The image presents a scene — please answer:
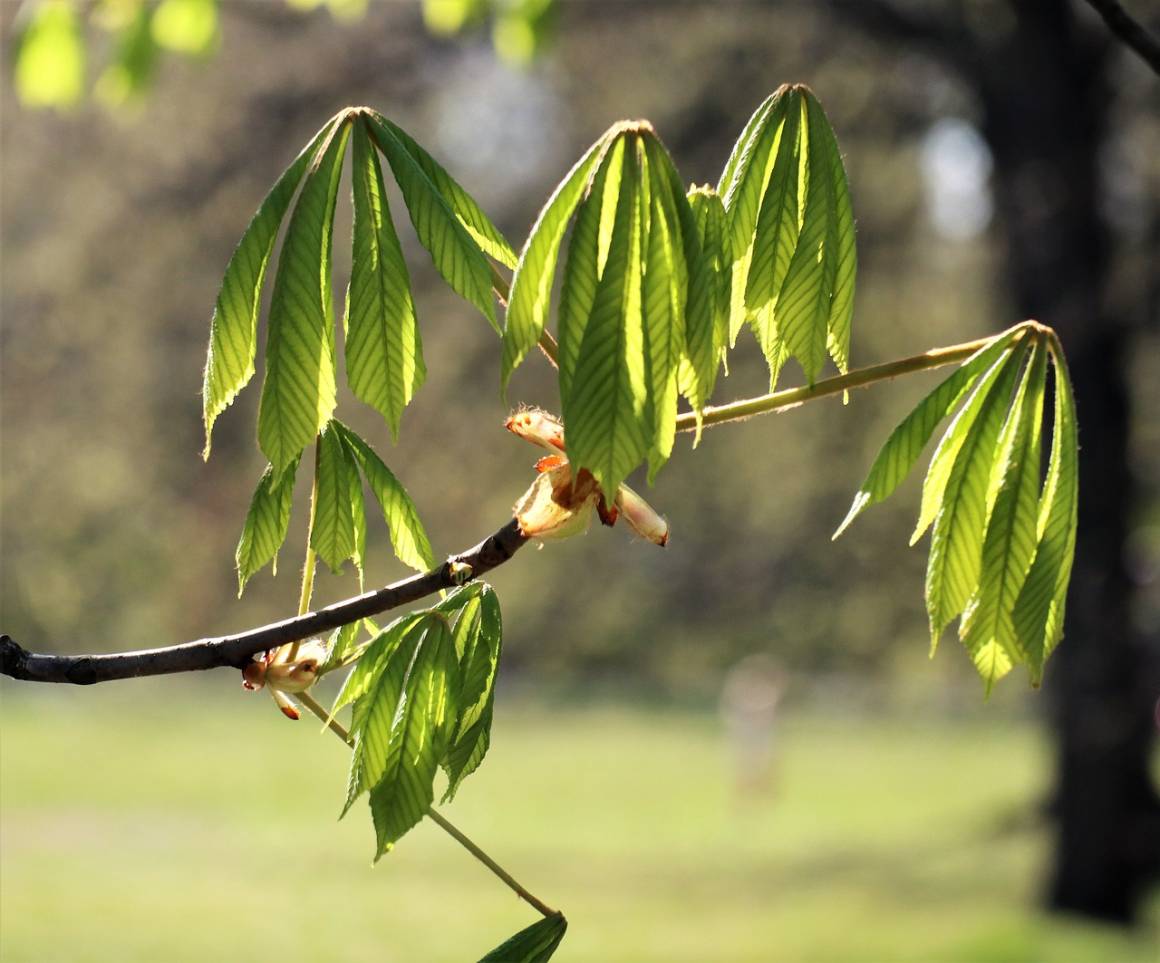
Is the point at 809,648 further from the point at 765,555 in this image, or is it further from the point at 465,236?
the point at 465,236

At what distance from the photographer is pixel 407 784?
829 mm

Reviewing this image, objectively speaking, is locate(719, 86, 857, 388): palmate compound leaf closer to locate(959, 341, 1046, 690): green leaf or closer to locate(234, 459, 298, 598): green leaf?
locate(959, 341, 1046, 690): green leaf

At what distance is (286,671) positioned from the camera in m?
0.82

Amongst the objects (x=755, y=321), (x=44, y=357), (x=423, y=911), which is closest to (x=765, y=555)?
(x=44, y=357)

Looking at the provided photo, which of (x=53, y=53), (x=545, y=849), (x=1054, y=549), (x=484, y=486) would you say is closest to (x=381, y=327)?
(x=1054, y=549)

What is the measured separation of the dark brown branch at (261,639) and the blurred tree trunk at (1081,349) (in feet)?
20.8

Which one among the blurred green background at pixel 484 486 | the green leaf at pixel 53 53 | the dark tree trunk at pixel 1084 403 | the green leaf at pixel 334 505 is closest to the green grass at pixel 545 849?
the blurred green background at pixel 484 486

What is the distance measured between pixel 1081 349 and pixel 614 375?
6520 mm

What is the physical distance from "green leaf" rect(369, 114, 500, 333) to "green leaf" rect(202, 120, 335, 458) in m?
0.06

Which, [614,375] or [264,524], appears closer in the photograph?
[614,375]

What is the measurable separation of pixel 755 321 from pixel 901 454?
0.12 m

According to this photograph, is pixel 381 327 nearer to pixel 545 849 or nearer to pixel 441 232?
pixel 441 232

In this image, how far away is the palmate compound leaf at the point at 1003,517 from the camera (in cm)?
88

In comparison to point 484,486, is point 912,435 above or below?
above
